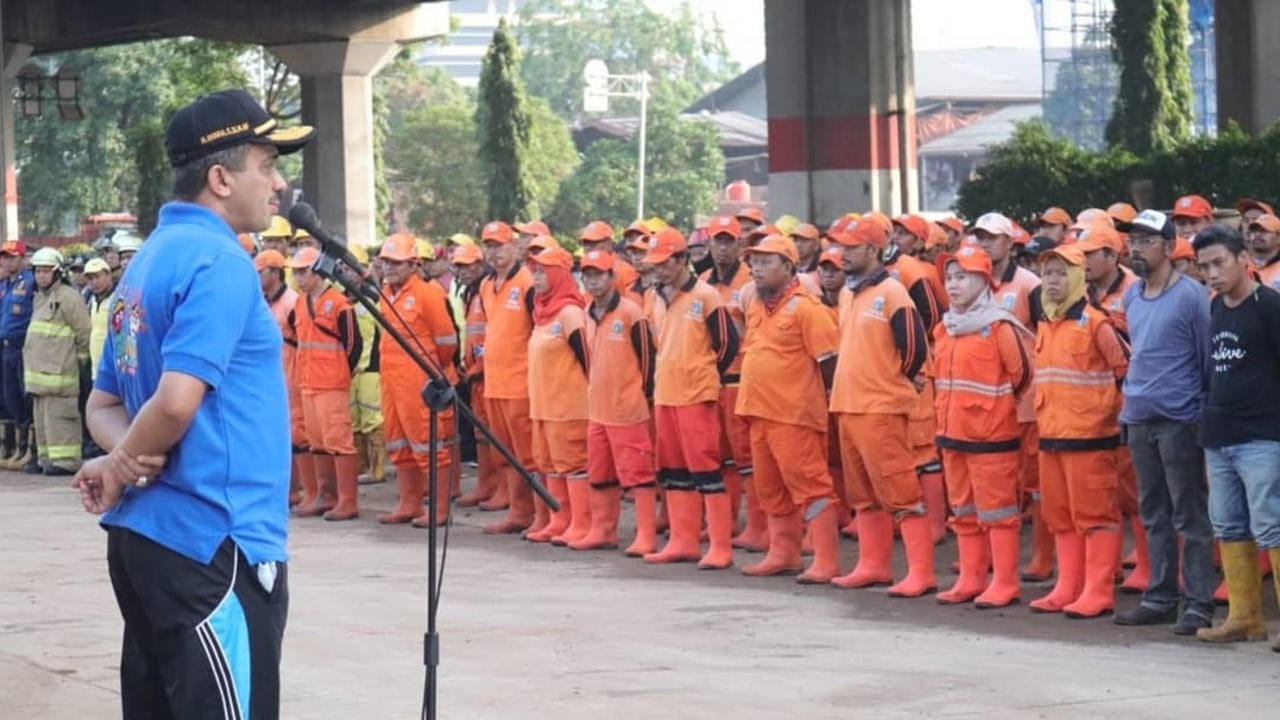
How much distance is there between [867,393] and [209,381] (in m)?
7.86

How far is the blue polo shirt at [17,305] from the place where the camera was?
22.9 metres

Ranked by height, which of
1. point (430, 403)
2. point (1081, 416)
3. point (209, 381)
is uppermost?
point (209, 381)

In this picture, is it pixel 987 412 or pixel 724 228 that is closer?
pixel 987 412

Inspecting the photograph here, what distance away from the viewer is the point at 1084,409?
1205 cm

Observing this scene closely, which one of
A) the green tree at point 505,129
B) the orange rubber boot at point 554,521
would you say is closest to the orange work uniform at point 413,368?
the orange rubber boot at point 554,521

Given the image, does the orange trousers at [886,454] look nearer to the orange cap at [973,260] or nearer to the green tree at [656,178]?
the orange cap at [973,260]

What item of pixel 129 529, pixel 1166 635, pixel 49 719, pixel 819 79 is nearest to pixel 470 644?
pixel 49 719

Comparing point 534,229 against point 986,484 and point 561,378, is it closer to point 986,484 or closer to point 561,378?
point 561,378

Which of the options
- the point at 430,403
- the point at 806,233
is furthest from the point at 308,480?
the point at 430,403

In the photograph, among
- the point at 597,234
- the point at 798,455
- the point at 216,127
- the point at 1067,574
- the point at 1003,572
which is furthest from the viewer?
the point at 597,234

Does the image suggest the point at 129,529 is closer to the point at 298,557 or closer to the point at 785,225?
the point at 298,557

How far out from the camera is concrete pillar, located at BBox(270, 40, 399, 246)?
164 ft

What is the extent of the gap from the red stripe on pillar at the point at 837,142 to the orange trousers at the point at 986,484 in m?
23.0

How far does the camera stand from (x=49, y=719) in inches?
378
